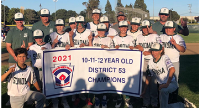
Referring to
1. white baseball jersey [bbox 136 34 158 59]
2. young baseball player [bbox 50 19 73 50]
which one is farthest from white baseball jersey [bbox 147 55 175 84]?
young baseball player [bbox 50 19 73 50]

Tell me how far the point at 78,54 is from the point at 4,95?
10.7ft

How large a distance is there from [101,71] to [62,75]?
1072mm

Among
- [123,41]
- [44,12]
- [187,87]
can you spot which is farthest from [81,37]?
[187,87]

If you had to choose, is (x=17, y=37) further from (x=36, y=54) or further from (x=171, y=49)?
(x=171, y=49)

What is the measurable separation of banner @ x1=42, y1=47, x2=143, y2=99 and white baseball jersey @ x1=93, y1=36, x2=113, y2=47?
0.45m

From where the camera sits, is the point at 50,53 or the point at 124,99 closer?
the point at 50,53

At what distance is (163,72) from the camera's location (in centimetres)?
533

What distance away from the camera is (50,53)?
5.50 m

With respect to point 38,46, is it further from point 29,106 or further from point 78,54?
point 29,106

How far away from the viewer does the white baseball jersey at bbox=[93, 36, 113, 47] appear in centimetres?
619

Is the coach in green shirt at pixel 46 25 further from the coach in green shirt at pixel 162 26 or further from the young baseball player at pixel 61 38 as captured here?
the coach in green shirt at pixel 162 26

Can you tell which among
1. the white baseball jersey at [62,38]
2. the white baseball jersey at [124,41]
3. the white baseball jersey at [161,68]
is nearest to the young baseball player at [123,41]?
the white baseball jersey at [124,41]

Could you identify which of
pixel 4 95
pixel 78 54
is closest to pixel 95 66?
pixel 78 54

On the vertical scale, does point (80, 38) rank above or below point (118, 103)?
above
